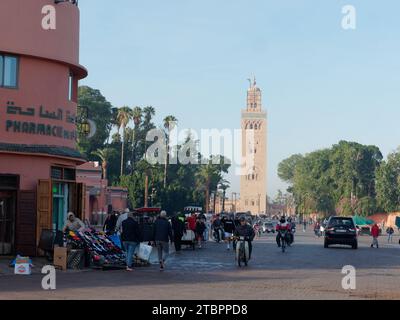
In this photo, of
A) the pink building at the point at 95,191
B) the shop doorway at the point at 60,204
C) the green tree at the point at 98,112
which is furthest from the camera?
the green tree at the point at 98,112

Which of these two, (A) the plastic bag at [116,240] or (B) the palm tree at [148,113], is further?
(B) the palm tree at [148,113]

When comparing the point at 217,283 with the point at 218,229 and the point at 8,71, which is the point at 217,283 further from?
the point at 218,229

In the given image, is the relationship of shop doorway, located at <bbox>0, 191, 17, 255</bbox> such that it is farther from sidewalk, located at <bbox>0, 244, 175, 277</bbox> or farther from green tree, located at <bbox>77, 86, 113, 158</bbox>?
green tree, located at <bbox>77, 86, 113, 158</bbox>

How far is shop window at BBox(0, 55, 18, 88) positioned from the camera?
2697 centimetres

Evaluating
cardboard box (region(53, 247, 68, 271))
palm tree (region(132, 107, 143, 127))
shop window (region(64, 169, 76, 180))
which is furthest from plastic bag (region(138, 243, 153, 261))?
palm tree (region(132, 107, 143, 127))

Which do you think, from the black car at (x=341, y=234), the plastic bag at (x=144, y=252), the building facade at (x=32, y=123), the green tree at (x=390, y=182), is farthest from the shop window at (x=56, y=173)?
the green tree at (x=390, y=182)

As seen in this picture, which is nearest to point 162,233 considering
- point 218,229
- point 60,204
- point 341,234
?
point 60,204

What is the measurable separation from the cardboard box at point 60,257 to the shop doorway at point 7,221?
12.2 ft

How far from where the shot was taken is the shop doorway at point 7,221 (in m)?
26.8

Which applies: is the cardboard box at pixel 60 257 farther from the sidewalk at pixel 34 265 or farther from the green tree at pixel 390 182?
the green tree at pixel 390 182

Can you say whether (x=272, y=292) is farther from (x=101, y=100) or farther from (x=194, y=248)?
(x=101, y=100)

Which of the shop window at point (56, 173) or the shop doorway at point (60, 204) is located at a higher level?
the shop window at point (56, 173)

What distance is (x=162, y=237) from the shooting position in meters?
25.0

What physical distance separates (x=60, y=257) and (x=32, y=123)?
231 inches
